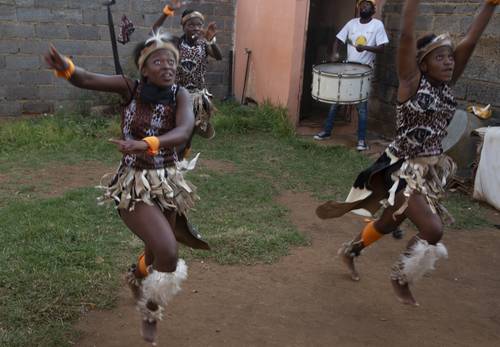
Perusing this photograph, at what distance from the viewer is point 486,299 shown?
411cm

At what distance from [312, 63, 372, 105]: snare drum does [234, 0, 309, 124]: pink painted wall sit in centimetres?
108

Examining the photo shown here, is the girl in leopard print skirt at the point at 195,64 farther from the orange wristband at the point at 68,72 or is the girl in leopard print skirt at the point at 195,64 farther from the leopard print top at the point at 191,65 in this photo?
the orange wristband at the point at 68,72

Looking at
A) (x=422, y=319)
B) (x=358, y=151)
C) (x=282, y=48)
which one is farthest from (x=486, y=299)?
(x=282, y=48)

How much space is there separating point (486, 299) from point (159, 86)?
274cm

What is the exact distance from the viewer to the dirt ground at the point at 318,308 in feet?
11.3

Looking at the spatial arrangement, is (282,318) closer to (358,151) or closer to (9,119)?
(358,151)

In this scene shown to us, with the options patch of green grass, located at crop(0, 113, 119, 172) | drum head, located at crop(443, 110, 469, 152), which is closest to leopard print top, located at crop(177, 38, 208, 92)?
patch of green grass, located at crop(0, 113, 119, 172)

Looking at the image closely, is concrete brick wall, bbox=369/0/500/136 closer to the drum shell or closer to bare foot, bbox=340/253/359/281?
the drum shell

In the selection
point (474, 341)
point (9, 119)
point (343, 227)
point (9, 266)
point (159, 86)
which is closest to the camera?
point (159, 86)

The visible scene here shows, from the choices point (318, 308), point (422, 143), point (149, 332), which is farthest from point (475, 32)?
point (149, 332)

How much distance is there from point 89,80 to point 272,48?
6.76 m

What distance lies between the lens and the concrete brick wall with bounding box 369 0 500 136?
7008mm

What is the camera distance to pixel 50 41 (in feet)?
29.6

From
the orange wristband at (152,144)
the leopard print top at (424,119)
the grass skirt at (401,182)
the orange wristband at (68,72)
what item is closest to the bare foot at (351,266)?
the grass skirt at (401,182)
